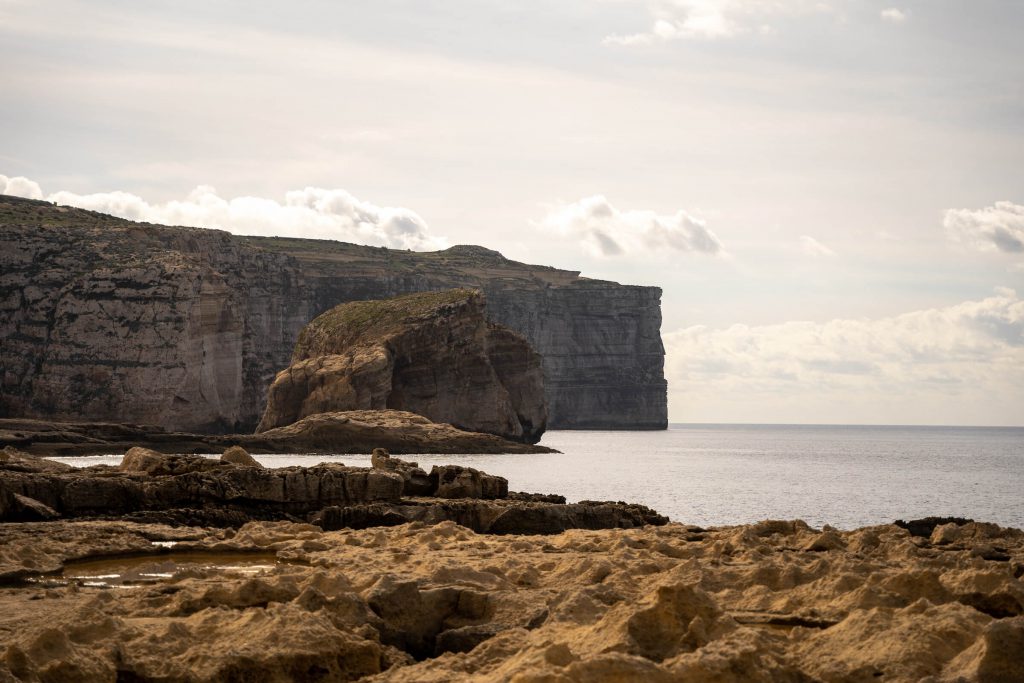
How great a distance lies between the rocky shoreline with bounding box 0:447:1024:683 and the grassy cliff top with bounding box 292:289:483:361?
302 ft

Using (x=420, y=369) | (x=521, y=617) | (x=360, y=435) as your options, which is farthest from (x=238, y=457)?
(x=420, y=369)

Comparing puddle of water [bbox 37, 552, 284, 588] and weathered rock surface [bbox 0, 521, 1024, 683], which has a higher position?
weathered rock surface [bbox 0, 521, 1024, 683]

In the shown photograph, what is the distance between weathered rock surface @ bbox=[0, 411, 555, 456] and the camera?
3477 inches

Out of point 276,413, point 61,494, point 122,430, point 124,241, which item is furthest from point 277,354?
point 61,494

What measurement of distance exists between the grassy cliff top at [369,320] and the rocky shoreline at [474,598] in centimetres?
9201

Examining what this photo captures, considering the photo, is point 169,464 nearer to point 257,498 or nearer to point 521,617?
point 257,498

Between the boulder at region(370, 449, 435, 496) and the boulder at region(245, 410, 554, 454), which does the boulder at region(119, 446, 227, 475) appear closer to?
the boulder at region(370, 449, 435, 496)

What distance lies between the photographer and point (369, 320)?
400ft

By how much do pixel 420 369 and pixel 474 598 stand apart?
105 m

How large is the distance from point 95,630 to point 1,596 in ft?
15.7

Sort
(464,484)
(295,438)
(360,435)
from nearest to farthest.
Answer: (464,484)
(295,438)
(360,435)

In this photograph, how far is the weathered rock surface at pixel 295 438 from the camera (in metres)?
88.3

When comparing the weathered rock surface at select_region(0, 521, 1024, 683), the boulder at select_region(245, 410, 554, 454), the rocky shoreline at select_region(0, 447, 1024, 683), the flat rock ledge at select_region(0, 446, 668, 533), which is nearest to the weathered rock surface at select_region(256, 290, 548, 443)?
the boulder at select_region(245, 410, 554, 454)

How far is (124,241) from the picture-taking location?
424ft
